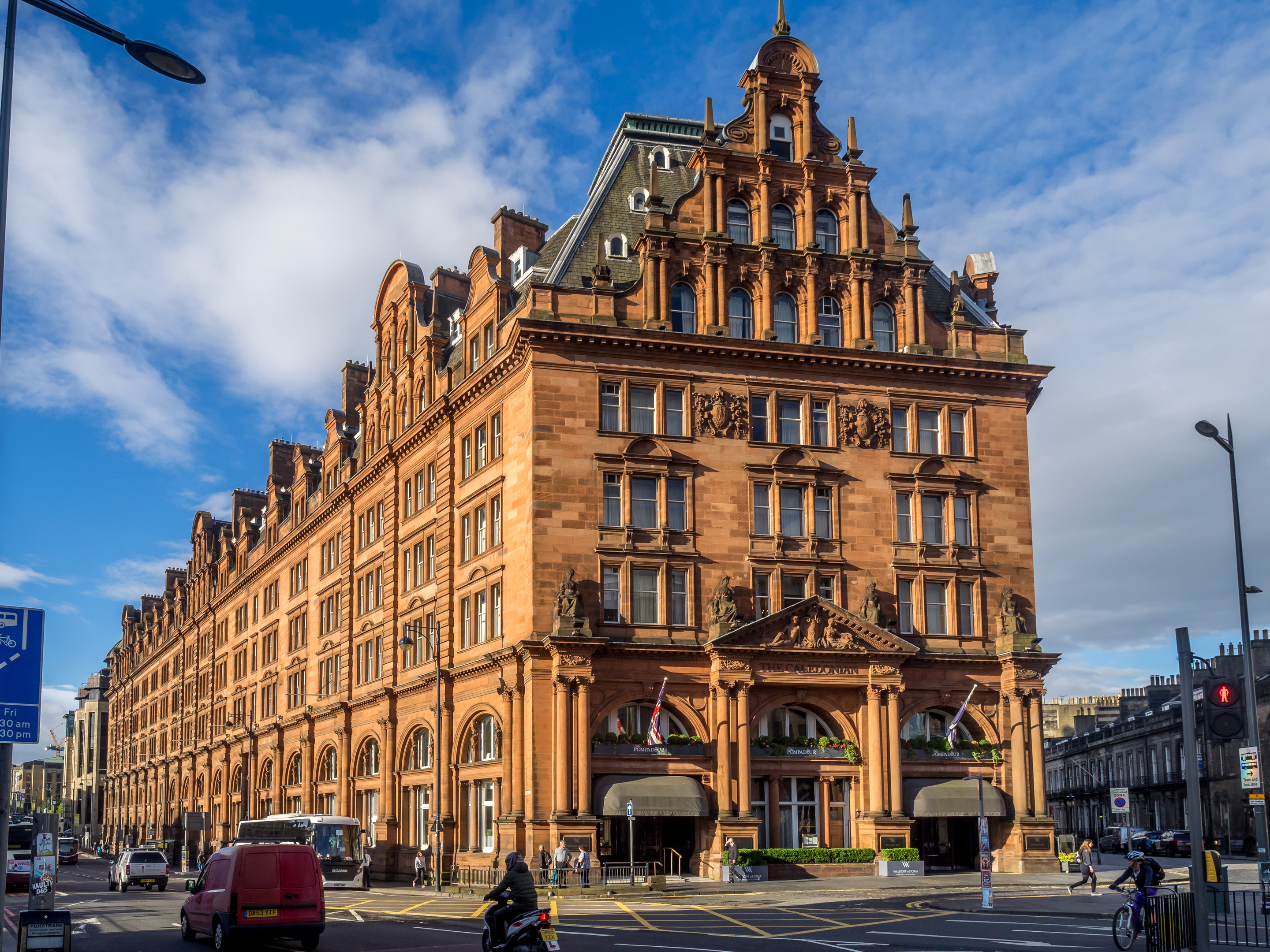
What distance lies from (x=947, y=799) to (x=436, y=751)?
21.1 meters

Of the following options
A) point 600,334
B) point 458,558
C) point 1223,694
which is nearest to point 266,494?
point 458,558

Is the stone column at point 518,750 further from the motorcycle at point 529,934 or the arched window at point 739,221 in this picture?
the motorcycle at point 529,934

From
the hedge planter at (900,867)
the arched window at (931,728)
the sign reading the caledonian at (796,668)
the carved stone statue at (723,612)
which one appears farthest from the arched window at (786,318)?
the hedge planter at (900,867)

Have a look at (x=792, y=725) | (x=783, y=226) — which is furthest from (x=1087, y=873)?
(x=783, y=226)

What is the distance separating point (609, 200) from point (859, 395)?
1438cm

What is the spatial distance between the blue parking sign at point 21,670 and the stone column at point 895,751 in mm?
42100

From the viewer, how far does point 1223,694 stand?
18.8 metres

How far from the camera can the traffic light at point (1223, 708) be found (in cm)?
1880

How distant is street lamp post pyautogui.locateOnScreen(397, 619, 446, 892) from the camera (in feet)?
175

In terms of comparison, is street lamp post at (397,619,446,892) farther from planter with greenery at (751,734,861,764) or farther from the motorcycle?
the motorcycle

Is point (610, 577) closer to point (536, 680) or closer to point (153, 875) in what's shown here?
point (536, 680)

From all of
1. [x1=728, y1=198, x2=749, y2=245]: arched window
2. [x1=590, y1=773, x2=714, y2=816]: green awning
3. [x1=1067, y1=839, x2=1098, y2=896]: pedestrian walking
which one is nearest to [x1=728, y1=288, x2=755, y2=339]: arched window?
[x1=728, y1=198, x2=749, y2=245]: arched window

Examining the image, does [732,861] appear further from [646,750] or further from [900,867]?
Result: [900,867]

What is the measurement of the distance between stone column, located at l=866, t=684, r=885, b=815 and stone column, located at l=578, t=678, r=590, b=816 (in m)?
11.6
